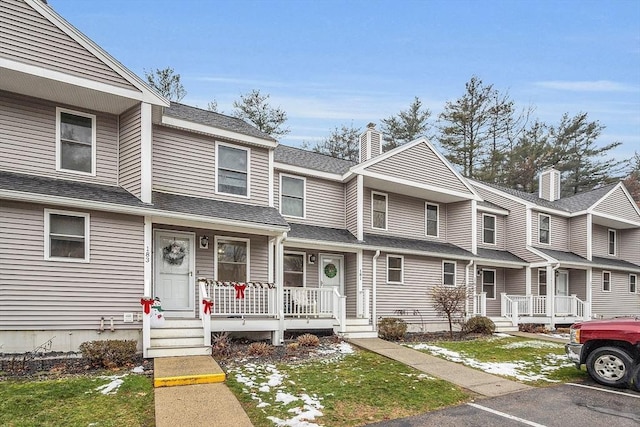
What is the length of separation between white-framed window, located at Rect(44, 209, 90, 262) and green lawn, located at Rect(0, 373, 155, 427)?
2763 millimetres

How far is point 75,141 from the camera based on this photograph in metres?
9.55

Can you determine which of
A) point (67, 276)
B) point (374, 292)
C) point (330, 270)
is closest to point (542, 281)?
point (374, 292)

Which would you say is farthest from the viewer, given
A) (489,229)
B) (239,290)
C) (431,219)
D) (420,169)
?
(489,229)

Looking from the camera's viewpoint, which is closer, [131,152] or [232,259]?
[131,152]

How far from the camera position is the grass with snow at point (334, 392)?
5629mm

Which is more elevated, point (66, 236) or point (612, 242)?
point (66, 236)

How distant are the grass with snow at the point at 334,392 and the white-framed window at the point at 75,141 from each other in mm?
5822

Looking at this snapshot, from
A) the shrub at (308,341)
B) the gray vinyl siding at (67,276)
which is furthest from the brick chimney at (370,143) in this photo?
the gray vinyl siding at (67,276)

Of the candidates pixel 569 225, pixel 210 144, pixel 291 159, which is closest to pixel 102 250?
pixel 210 144

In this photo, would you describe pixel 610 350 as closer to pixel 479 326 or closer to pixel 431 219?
pixel 479 326

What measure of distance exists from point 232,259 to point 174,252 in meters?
1.55

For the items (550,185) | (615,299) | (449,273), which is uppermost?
(550,185)

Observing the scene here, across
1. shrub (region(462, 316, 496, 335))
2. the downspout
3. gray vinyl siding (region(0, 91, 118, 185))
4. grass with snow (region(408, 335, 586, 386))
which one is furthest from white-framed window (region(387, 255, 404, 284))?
gray vinyl siding (region(0, 91, 118, 185))

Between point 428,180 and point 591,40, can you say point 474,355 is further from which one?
→ point 591,40
